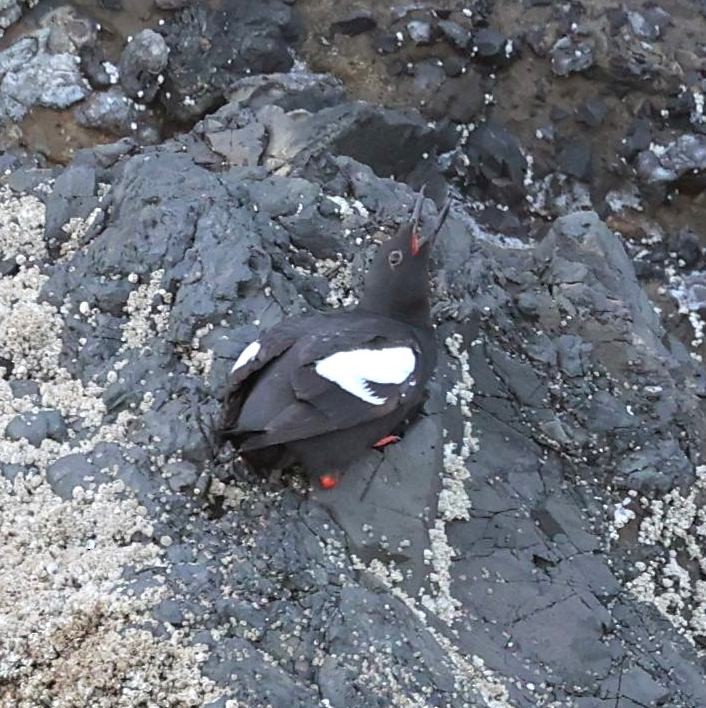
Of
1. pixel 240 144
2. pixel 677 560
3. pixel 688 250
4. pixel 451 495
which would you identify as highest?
pixel 240 144

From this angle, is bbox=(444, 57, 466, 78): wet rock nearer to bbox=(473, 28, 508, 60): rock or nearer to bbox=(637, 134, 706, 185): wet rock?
bbox=(473, 28, 508, 60): rock

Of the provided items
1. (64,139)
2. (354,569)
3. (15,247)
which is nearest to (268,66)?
(64,139)

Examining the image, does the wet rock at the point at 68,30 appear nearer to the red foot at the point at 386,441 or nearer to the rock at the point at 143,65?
the rock at the point at 143,65

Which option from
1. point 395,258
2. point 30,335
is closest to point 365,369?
point 395,258

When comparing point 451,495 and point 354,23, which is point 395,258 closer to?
point 451,495

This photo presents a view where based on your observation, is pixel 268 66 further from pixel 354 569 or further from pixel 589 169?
pixel 354 569

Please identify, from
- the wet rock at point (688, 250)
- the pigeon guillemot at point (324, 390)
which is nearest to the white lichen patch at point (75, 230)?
the pigeon guillemot at point (324, 390)
